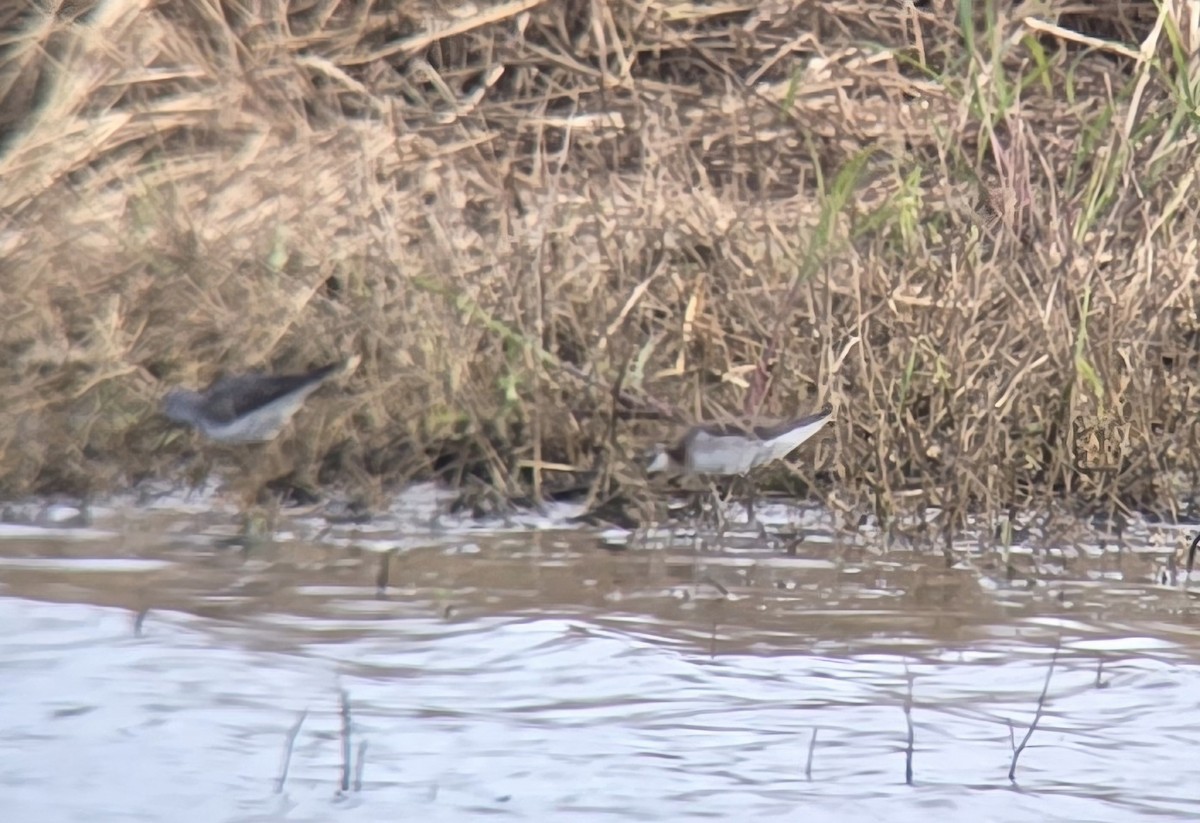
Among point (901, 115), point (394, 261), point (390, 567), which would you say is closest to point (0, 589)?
point (390, 567)

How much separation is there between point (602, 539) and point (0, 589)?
1.38m

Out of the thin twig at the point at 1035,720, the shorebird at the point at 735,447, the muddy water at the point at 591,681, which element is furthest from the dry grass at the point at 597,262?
→ the thin twig at the point at 1035,720

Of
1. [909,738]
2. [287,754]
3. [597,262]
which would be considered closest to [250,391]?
[597,262]

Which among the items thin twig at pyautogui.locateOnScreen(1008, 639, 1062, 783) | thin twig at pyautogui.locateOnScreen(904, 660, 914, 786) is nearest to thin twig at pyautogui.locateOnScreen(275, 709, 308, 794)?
thin twig at pyautogui.locateOnScreen(904, 660, 914, 786)

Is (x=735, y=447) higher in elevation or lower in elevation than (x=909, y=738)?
higher

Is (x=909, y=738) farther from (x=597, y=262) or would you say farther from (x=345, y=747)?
(x=597, y=262)

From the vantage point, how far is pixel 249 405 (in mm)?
4984

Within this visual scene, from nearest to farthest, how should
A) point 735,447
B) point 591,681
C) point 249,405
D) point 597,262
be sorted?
point 591,681 → point 735,447 → point 249,405 → point 597,262

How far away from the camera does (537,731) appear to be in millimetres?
2969

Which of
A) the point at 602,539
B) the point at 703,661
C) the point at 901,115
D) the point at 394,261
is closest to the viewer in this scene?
the point at 703,661

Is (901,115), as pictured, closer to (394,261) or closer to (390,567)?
(394,261)

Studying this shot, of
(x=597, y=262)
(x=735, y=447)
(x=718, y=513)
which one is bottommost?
(x=718, y=513)

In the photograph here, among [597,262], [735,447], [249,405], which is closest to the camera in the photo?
Result: [735,447]

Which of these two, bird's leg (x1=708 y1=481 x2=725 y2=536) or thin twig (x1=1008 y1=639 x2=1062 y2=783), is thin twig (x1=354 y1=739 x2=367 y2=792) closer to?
thin twig (x1=1008 y1=639 x2=1062 y2=783)
